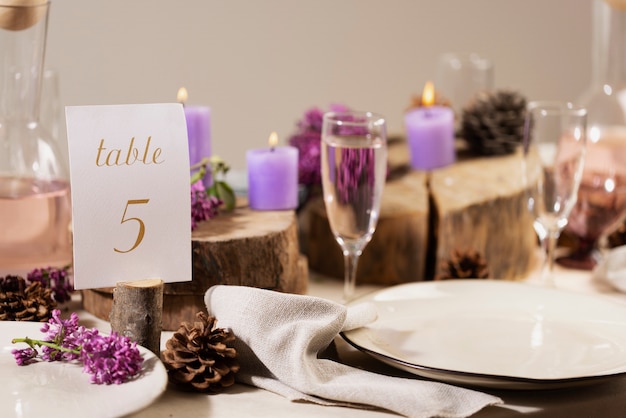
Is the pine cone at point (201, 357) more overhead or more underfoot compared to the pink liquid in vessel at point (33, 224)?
more underfoot

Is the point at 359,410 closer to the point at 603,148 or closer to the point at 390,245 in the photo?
the point at 390,245

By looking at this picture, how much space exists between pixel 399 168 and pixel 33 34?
662 millimetres

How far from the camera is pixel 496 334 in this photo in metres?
0.98

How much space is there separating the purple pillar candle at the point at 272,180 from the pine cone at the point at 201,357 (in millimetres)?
332

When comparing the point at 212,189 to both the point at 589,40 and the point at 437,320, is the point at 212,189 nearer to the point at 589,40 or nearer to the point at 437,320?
the point at 437,320

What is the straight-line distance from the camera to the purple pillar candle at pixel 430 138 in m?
1.41

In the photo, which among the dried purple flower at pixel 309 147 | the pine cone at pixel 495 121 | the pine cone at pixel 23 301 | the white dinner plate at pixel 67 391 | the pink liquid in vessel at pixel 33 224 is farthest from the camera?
the pine cone at pixel 495 121

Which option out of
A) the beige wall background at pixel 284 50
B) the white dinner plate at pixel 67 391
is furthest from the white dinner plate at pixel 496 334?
the beige wall background at pixel 284 50

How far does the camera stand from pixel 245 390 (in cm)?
85

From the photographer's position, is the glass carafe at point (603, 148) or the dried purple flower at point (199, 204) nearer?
the dried purple flower at point (199, 204)

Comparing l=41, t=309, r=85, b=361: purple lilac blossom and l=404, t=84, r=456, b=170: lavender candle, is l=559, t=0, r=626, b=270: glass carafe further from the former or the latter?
l=41, t=309, r=85, b=361: purple lilac blossom

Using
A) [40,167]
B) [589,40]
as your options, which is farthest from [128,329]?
[589,40]

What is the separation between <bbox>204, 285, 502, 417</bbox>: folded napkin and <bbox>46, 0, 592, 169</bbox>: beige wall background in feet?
4.40

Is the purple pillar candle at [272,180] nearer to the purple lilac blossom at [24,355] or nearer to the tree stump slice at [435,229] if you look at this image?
the tree stump slice at [435,229]
